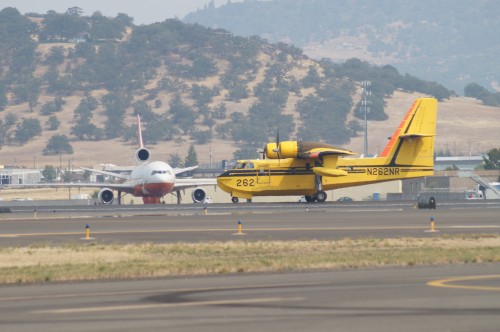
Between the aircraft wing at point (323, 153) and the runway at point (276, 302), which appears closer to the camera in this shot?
the runway at point (276, 302)

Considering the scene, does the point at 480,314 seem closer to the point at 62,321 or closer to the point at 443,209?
the point at 62,321

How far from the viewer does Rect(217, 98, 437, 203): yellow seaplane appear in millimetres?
84625

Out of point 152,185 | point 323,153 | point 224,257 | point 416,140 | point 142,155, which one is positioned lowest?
point 224,257

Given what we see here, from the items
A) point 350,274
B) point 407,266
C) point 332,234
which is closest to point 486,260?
point 407,266

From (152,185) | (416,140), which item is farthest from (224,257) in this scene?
(152,185)

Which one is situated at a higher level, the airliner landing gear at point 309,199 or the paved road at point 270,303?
the airliner landing gear at point 309,199

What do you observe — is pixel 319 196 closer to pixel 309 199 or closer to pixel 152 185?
pixel 309 199

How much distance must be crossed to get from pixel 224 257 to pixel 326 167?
47232 mm

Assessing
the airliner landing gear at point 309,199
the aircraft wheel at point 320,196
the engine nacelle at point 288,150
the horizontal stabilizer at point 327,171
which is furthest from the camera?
the airliner landing gear at point 309,199

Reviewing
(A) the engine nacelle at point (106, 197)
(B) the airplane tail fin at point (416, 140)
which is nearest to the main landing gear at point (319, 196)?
(B) the airplane tail fin at point (416, 140)

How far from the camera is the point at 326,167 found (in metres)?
84.9

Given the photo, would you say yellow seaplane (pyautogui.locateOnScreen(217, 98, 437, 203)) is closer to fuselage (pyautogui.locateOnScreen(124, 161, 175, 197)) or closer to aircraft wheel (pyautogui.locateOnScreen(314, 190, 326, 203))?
aircraft wheel (pyautogui.locateOnScreen(314, 190, 326, 203))

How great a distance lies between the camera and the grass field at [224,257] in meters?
33.2

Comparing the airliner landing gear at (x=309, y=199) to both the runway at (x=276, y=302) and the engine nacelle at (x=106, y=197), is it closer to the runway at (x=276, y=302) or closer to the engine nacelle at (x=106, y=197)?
the engine nacelle at (x=106, y=197)
